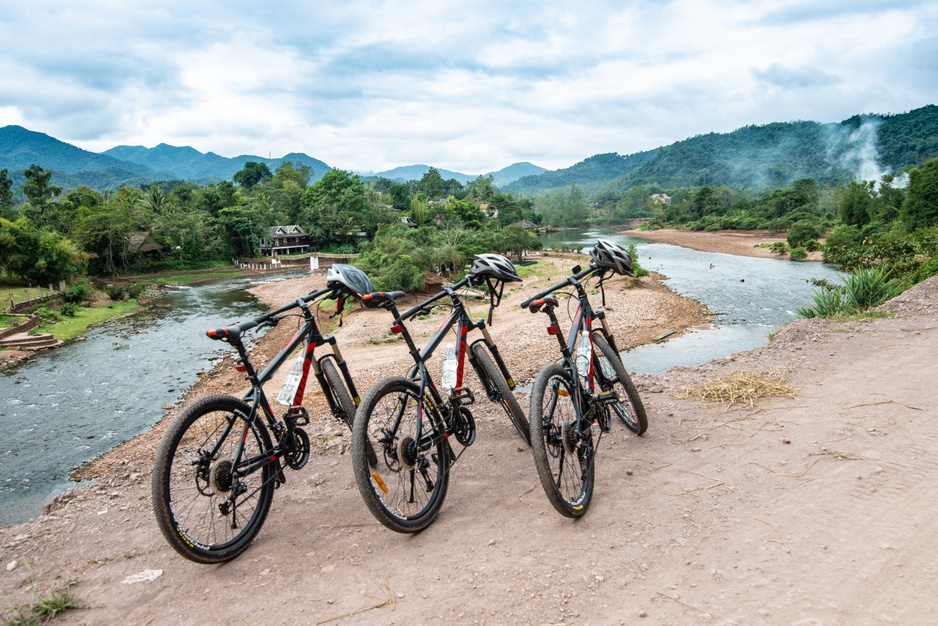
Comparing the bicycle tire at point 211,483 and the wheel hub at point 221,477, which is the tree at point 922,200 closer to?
the bicycle tire at point 211,483

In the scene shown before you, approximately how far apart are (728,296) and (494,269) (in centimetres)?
2551

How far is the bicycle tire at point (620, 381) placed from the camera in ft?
13.2

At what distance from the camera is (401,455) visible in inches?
117

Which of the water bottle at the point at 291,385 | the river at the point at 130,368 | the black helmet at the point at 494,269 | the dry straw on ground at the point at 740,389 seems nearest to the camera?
the water bottle at the point at 291,385

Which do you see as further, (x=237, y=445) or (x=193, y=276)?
(x=193, y=276)

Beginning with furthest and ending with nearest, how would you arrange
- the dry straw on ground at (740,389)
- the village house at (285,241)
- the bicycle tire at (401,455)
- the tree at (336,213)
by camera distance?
the tree at (336,213) < the village house at (285,241) < the dry straw on ground at (740,389) < the bicycle tire at (401,455)

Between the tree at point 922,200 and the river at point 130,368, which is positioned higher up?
the tree at point 922,200

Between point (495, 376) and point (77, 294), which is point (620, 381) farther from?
point (77, 294)

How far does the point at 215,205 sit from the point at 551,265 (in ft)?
126

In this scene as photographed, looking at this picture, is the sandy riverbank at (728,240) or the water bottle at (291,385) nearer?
the water bottle at (291,385)

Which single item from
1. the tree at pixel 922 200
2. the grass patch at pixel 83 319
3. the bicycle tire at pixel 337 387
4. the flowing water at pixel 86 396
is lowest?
the flowing water at pixel 86 396

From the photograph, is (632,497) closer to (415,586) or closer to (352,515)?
(415,586)

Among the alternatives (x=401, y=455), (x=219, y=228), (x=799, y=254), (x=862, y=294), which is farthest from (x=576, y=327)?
(x=219, y=228)

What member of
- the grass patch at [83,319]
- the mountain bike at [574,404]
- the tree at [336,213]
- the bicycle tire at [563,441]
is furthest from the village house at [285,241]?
the bicycle tire at [563,441]
